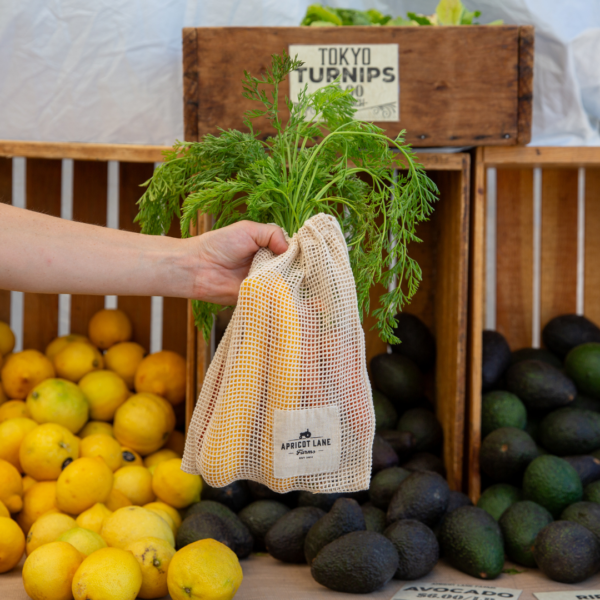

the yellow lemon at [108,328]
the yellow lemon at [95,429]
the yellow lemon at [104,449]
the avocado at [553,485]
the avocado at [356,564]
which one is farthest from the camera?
the yellow lemon at [108,328]

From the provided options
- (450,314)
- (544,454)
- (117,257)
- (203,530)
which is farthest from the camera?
(450,314)

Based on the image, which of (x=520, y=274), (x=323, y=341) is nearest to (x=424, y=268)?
(x=520, y=274)

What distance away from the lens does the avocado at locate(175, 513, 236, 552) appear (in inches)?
43.8

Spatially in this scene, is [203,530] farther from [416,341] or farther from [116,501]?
[416,341]

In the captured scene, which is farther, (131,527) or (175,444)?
(175,444)

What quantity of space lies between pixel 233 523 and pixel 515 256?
114 centimetres

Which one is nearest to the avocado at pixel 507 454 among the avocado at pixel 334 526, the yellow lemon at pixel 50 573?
the avocado at pixel 334 526

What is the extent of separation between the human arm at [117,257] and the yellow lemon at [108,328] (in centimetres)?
77

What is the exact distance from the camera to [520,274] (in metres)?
1.80

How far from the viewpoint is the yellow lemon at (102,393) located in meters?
1.47

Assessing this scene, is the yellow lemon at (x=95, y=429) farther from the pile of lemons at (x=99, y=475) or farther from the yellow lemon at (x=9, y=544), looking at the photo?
the yellow lemon at (x=9, y=544)

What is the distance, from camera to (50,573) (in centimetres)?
96

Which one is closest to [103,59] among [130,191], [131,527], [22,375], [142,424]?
[130,191]

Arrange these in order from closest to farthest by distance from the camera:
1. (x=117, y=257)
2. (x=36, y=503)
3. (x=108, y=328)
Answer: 1. (x=117, y=257)
2. (x=36, y=503)
3. (x=108, y=328)
